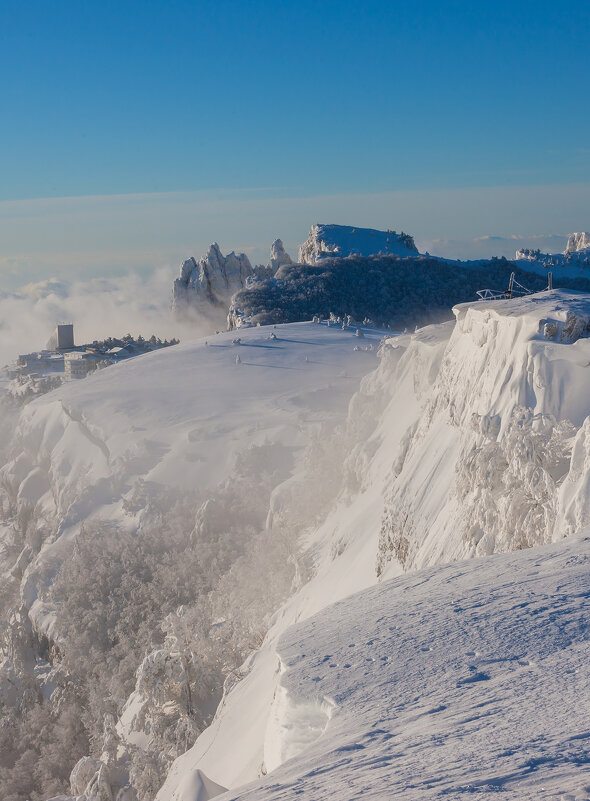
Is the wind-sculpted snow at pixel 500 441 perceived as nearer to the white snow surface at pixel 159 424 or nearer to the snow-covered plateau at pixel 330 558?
the snow-covered plateau at pixel 330 558

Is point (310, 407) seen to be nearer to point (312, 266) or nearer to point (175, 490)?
point (175, 490)

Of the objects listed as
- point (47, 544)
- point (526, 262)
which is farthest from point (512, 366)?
point (526, 262)

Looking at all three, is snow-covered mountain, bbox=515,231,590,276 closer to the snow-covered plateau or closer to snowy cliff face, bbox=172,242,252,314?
snowy cliff face, bbox=172,242,252,314

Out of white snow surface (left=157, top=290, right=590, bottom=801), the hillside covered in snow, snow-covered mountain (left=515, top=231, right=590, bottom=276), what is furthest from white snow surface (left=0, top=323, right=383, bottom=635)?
snow-covered mountain (left=515, top=231, right=590, bottom=276)

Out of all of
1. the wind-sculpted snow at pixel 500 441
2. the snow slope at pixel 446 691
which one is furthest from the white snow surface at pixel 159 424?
the snow slope at pixel 446 691

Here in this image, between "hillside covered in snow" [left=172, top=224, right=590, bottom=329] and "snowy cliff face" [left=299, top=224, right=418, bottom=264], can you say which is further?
"snowy cliff face" [left=299, top=224, right=418, bottom=264]
